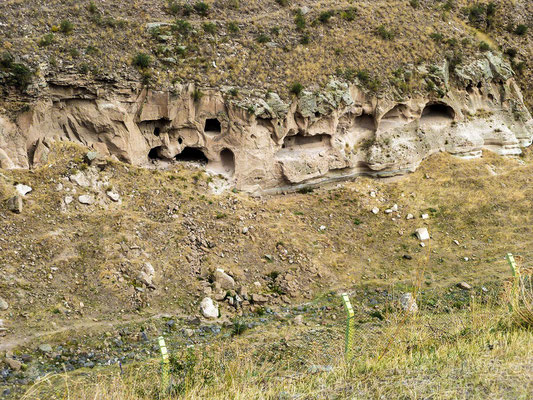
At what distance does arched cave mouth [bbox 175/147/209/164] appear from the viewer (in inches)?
1087

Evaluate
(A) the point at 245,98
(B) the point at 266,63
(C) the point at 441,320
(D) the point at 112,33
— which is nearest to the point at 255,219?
(A) the point at 245,98

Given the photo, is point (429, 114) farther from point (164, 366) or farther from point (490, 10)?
point (164, 366)

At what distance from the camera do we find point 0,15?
2475 cm

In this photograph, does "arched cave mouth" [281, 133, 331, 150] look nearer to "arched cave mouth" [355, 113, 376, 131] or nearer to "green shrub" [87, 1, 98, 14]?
"arched cave mouth" [355, 113, 376, 131]

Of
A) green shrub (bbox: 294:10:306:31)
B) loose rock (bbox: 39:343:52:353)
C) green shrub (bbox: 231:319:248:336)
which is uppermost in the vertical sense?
green shrub (bbox: 294:10:306:31)

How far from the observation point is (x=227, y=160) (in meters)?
27.6

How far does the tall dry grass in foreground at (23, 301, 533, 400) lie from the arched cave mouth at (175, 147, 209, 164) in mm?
15974

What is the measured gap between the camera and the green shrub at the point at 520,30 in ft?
124

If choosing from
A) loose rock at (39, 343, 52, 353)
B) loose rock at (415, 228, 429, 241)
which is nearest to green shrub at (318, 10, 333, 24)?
loose rock at (415, 228, 429, 241)

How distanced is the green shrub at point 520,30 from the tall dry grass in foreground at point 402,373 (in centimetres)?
3144

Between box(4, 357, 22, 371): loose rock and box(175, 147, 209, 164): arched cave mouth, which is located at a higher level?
box(175, 147, 209, 164): arched cave mouth

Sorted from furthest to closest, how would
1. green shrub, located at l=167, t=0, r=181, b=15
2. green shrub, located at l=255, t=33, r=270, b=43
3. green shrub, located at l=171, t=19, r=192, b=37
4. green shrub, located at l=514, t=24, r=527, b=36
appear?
green shrub, located at l=514, t=24, r=527, b=36 → green shrub, located at l=167, t=0, r=181, b=15 → green shrub, located at l=255, t=33, r=270, b=43 → green shrub, located at l=171, t=19, r=192, b=37

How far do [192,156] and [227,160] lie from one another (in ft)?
6.15

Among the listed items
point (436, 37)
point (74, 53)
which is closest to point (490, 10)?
point (436, 37)
